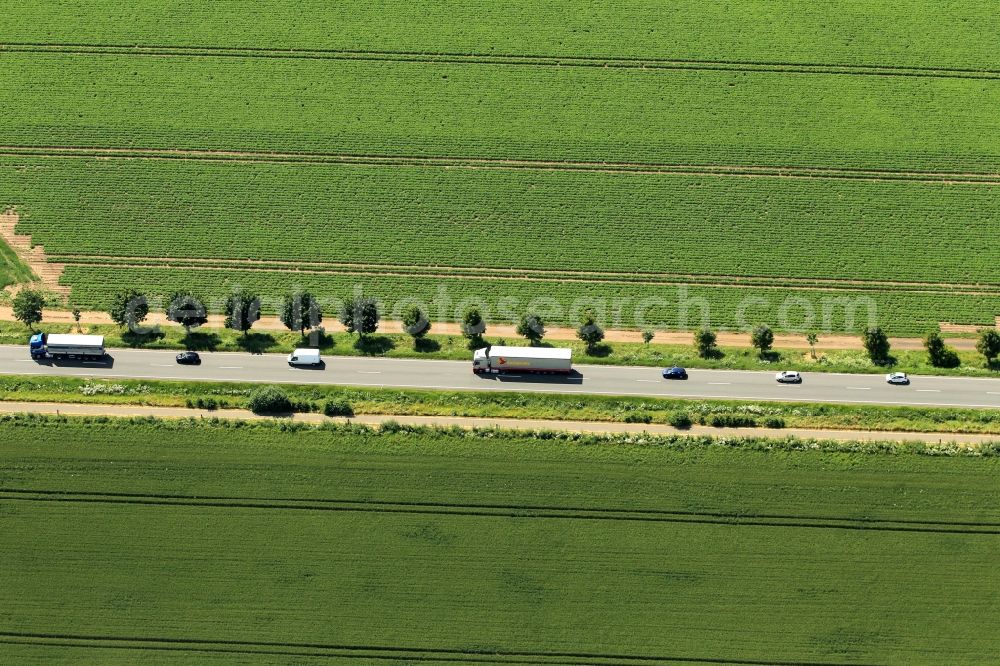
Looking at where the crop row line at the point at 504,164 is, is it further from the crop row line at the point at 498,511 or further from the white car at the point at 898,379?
the crop row line at the point at 498,511

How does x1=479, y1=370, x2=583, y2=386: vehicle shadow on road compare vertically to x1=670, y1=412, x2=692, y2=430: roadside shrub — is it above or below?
above

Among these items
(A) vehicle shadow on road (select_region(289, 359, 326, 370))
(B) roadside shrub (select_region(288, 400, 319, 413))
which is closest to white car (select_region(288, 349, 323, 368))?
(A) vehicle shadow on road (select_region(289, 359, 326, 370))

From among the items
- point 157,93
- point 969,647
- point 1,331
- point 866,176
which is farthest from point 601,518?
point 157,93

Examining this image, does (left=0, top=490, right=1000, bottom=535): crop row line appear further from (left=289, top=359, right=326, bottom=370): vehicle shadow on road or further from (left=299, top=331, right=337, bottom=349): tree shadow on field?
(left=299, top=331, right=337, bottom=349): tree shadow on field

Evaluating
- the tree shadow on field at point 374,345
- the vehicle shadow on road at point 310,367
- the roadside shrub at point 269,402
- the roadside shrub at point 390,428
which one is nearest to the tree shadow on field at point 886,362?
the roadside shrub at point 390,428

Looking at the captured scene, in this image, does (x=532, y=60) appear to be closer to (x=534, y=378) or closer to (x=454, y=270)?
(x=454, y=270)

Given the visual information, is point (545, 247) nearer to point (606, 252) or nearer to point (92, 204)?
point (606, 252)

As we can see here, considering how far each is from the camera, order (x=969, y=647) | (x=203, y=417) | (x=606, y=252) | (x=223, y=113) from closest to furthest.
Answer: (x=969, y=647) → (x=203, y=417) → (x=606, y=252) → (x=223, y=113)
